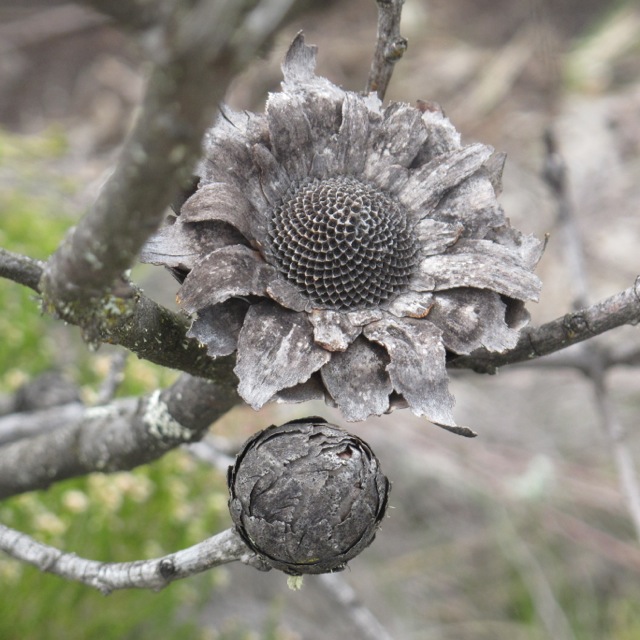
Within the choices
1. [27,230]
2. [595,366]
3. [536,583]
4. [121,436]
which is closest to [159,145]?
[121,436]

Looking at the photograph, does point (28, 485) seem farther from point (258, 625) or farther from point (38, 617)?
point (258, 625)

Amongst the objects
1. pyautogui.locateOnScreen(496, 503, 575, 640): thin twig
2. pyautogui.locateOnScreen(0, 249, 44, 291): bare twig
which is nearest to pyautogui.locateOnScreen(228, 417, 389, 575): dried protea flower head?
pyautogui.locateOnScreen(0, 249, 44, 291): bare twig

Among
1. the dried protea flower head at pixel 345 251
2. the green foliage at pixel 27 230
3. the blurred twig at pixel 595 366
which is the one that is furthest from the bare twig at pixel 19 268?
the green foliage at pixel 27 230

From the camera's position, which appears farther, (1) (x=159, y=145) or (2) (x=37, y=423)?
(2) (x=37, y=423)

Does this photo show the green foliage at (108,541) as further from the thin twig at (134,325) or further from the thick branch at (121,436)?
the thin twig at (134,325)

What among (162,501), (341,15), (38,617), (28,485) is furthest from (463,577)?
(341,15)

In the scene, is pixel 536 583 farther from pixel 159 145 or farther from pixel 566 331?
pixel 159 145
